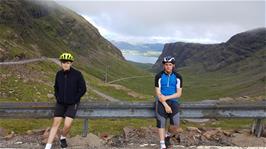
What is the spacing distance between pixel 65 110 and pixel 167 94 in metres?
2.60

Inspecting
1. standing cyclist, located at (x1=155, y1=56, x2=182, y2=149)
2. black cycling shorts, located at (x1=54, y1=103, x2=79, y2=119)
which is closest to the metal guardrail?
black cycling shorts, located at (x1=54, y1=103, x2=79, y2=119)

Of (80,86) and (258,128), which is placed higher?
(80,86)

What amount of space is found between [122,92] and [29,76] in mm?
39845

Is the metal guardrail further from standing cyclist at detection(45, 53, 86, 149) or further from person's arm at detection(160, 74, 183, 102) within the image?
person's arm at detection(160, 74, 183, 102)

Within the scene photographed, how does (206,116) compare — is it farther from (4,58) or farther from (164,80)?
(4,58)

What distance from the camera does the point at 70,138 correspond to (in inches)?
461

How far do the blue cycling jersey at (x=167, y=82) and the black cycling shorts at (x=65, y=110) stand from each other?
7.08 ft

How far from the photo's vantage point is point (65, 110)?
1088 cm

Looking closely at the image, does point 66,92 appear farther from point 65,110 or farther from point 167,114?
point 167,114

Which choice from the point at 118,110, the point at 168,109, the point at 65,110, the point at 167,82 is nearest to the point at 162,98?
the point at 168,109

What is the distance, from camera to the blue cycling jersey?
1066cm

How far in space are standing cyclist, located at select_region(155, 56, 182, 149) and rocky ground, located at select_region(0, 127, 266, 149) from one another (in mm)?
869

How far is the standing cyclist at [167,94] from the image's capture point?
10.6 metres

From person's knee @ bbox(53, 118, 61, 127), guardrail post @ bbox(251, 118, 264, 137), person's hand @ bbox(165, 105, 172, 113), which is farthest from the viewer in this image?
guardrail post @ bbox(251, 118, 264, 137)
